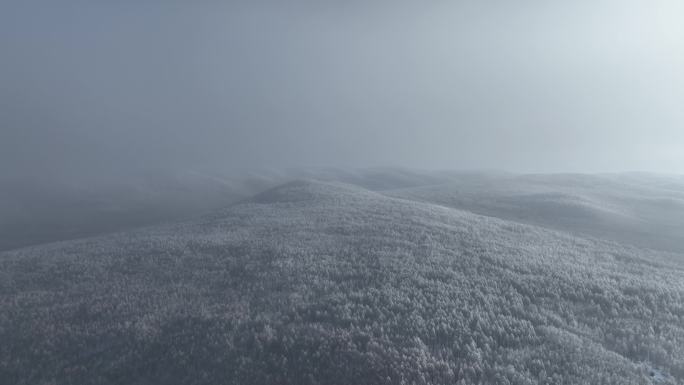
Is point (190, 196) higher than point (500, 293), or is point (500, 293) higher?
point (500, 293)

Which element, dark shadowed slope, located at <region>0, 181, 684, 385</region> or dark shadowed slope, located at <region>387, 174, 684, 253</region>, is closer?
dark shadowed slope, located at <region>0, 181, 684, 385</region>

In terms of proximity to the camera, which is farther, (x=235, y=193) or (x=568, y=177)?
(x=235, y=193)

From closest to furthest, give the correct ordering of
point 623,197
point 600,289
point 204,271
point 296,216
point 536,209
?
point 600,289 < point 204,271 < point 296,216 < point 536,209 < point 623,197

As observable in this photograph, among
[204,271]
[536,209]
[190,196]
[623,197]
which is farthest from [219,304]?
[190,196]

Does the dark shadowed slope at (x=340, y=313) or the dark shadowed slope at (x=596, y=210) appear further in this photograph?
the dark shadowed slope at (x=596, y=210)

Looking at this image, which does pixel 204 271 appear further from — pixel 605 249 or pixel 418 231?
pixel 605 249

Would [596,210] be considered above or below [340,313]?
below

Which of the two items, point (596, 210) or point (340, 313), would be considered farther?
point (596, 210)

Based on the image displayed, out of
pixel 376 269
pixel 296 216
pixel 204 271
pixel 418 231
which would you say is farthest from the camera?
pixel 296 216
